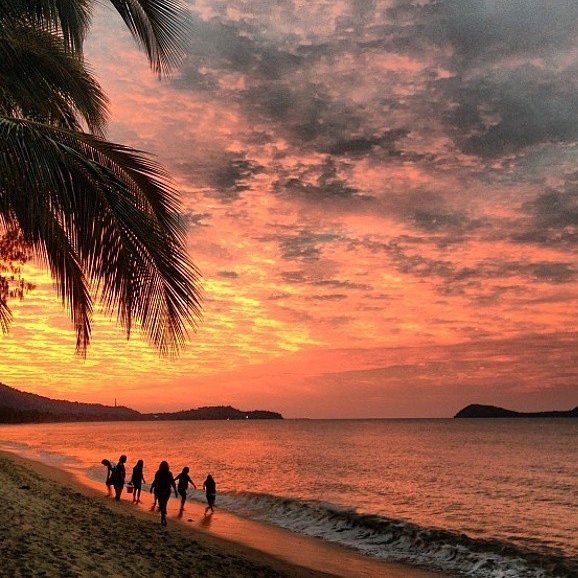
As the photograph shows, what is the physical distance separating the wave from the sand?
5.11ft

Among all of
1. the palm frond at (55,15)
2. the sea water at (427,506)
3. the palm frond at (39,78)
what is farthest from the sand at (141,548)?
the palm frond at (55,15)

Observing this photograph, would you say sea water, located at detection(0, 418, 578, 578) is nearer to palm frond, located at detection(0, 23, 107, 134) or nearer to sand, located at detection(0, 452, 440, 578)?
sand, located at detection(0, 452, 440, 578)

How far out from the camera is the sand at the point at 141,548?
835 centimetres

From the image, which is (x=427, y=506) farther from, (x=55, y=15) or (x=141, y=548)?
(x=55, y=15)

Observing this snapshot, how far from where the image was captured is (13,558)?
761cm

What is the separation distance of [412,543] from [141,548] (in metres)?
12.5

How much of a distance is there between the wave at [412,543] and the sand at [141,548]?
1559mm

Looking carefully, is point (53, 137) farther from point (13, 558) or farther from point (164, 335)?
point (13, 558)

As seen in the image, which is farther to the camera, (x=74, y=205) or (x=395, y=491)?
(x=395, y=491)

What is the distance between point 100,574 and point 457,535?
17.3 metres

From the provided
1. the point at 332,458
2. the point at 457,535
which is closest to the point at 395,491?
the point at 457,535

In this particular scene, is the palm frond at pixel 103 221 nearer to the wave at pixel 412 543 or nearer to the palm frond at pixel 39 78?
the palm frond at pixel 39 78

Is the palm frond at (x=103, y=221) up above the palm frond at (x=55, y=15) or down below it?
below

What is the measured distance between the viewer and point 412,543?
2089 centimetres
